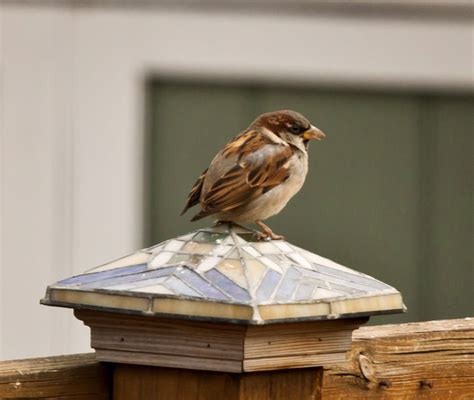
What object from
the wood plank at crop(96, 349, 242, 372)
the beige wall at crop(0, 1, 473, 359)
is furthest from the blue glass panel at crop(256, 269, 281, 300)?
the beige wall at crop(0, 1, 473, 359)

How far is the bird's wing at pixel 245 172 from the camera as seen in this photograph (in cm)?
283

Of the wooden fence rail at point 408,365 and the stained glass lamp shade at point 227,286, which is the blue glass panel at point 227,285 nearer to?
the stained glass lamp shade at point 227,286

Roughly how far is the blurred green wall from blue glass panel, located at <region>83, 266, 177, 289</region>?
4555 millimetres

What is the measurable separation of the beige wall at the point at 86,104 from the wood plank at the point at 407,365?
374 cm

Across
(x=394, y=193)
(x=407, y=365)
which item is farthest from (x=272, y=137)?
(x=394, y=193)

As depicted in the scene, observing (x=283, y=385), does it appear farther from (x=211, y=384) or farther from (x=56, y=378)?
(x=56, y=378)

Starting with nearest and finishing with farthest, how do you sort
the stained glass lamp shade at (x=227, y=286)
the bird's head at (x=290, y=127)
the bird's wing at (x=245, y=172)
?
the stained glass lamp shade at (x=227, y=286) → the bird's wing at (x=245, y=172) → the bird's head at (x=290, y=127)

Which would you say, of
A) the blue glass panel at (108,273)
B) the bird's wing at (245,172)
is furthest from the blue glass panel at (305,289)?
the bird's wing at (245,172)

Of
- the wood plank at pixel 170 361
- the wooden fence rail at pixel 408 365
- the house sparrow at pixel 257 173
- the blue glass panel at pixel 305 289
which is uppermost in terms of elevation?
the house sparrow at pixel 257 173

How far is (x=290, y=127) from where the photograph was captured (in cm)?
337

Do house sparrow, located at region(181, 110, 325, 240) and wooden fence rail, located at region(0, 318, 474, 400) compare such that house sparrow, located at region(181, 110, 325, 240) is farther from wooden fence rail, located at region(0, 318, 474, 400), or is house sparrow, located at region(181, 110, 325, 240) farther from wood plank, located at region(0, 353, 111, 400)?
wood plank, located at region(0, 353, 111, 400)

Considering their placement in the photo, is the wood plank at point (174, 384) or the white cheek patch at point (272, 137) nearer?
the wood plank at point (174, 384)

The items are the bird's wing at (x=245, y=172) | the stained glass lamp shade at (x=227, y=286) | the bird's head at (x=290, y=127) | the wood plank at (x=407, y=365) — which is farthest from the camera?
the bird's head at (x=290, y=127)

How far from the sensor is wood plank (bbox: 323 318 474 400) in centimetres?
250
